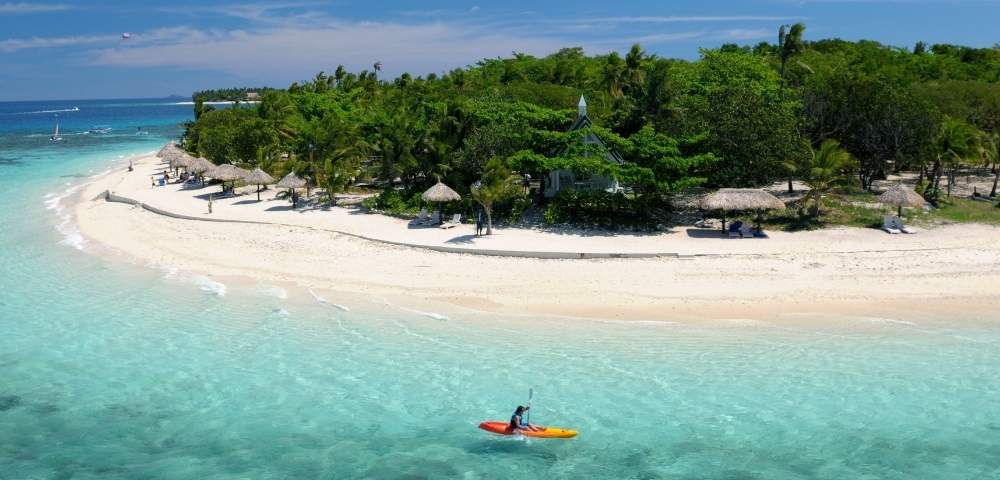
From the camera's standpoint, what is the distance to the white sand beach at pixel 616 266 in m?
18.9

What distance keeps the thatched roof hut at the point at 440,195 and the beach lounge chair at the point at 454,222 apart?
42.8 inches

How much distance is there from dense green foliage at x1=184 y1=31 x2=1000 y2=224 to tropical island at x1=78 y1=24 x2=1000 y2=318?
0.10m

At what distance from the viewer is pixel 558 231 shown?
2580cm

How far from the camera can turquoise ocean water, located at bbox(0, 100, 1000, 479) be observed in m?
11.9

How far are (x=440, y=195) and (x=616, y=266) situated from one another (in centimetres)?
766

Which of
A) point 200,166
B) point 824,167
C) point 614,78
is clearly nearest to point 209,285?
point 200,166

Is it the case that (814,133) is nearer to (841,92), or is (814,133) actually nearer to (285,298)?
(841,92)

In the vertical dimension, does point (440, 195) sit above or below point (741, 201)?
below

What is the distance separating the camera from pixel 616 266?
21484 millimetres

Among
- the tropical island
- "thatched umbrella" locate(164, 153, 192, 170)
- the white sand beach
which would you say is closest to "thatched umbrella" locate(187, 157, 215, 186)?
→ the tropical island

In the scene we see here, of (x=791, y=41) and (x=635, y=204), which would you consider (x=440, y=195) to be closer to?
(x=635, y=204)

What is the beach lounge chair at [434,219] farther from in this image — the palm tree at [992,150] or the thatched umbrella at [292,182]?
the palm tree at [992,150]

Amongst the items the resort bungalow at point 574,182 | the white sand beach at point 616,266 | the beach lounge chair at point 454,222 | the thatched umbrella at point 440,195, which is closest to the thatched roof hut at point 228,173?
the white sand beach at point 616,266

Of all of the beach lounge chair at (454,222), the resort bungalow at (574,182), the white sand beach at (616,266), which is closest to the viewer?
the white sand beach at (616,266)
